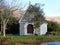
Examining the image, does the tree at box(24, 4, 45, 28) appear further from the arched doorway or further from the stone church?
the arched doorway

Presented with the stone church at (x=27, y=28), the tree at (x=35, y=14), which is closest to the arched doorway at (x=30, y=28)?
the stone church at (x=27, y=28)

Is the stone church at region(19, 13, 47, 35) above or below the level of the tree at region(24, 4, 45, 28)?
below

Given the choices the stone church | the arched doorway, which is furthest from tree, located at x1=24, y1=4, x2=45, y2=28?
the arched doorway

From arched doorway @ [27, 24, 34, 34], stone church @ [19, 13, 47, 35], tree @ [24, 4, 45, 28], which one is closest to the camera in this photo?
tree @ [24, 4, 45, 28]

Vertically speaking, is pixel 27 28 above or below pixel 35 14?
→ below

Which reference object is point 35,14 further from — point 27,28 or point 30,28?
point 27,28

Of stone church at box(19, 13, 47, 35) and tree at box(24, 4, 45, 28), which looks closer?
tree at box(24, 4, 45, 28)

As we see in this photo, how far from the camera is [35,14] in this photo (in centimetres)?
4700

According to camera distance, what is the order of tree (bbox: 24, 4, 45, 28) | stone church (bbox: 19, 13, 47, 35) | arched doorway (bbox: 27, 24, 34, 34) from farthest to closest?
1. arched doorway (bbox: 27, 24, 34, 34)
2. stone church (bbox: 19, 13, 47, 35)
3. tree (bbox: 24, 4, 45, 28)

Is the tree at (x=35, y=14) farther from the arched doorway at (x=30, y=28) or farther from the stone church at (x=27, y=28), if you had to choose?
the arched doorway at (x=30, y=28)

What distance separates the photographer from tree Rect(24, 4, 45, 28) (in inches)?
1844

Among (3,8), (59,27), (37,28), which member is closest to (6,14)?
(3,8)

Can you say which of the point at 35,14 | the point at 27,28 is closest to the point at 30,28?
the point at 27,28

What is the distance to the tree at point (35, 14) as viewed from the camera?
46.8 metres
